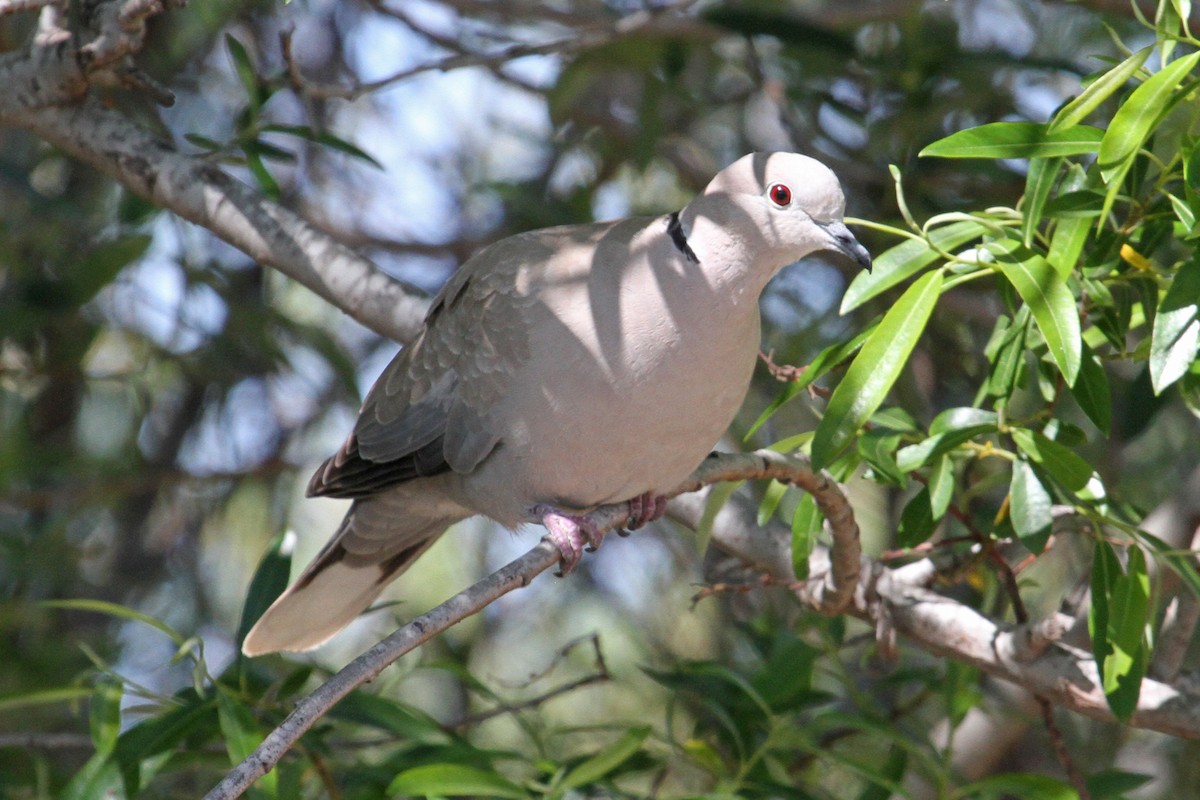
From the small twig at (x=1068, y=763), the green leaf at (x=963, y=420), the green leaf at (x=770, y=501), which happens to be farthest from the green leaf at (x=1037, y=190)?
the small twig at (x=1068, y=763)

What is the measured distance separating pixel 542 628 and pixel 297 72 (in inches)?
95.2

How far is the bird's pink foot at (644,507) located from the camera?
2359mm

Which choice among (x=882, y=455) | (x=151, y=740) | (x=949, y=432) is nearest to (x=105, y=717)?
(x=151, y=740)

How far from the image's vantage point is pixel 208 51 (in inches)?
167

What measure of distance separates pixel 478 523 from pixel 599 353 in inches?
99.8

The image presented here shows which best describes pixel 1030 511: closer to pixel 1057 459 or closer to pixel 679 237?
pixel 1057 459

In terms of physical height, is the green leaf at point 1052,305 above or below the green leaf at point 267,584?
above

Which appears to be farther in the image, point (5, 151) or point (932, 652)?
point (5, 151)

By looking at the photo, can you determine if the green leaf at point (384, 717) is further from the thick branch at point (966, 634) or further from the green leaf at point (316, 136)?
the green leaf at point (316, 136)

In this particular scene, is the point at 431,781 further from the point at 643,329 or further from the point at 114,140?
the point at 114,140

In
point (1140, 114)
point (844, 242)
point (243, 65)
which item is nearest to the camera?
point (1140, 114)

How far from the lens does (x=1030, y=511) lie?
1.94 metres

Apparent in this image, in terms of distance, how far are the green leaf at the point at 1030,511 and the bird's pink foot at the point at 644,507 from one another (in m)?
0.66

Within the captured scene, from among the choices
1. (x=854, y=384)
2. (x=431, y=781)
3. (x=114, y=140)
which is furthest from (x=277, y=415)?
(x=854, y=384)
